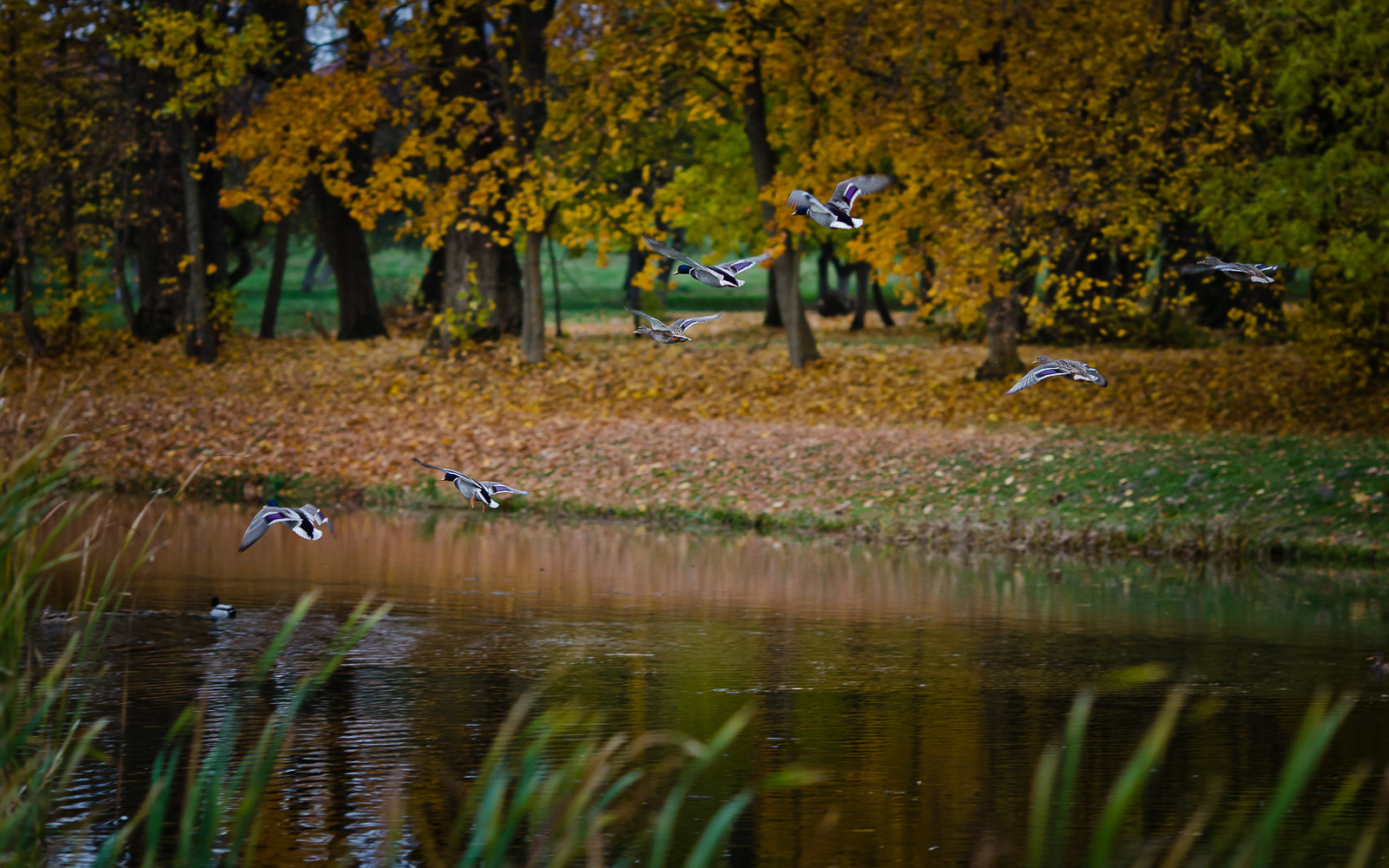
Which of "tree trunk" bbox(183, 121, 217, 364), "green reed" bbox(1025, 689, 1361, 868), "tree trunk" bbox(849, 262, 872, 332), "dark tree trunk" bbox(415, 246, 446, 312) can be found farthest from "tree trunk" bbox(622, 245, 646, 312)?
"green reed" bbox(1025, 689, 1361, 868)

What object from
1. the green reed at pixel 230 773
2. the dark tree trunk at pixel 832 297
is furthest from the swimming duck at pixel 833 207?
the dark tree trunk at pixel 832 297

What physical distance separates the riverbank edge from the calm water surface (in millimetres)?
613

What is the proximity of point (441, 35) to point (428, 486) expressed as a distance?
31.1 ft

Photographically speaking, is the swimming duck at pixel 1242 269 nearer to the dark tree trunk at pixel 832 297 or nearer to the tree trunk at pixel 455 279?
the tree trunk at pixel 455 279

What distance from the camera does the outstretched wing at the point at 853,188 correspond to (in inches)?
310

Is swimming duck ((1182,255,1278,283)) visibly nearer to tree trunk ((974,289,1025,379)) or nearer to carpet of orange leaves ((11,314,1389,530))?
carpet of orange leaves ((11,314,1389,530))

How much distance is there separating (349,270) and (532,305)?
870cm

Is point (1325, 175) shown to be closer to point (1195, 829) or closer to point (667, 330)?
point (667, 330)

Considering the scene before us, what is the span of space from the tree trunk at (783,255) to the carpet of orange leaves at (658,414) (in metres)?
0.52

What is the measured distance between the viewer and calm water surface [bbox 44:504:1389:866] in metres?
6.73

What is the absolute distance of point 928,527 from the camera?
53.9ft

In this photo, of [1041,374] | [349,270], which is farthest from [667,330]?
[349,270]

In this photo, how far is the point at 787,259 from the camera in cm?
2536

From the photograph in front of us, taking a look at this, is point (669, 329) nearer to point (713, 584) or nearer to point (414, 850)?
point (414, 850)
